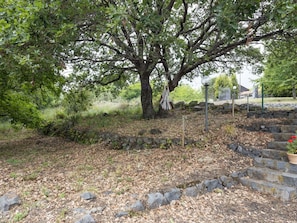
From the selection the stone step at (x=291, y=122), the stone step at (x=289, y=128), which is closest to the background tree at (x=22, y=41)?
the stone step at (x=289, y=128)

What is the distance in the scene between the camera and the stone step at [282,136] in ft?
16.1

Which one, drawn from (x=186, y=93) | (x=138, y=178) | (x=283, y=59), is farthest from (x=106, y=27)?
(x=186, y=93)

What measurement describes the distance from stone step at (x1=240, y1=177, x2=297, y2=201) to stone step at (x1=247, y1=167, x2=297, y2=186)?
101mm

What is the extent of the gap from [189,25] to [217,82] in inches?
716

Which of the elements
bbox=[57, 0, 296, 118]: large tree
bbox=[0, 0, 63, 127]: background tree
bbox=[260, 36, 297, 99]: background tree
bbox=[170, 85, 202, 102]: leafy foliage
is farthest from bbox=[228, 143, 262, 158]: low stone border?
bbox=[170, 85, 202, 102]: leafy foliage

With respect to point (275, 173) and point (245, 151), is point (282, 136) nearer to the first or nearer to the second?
point (245, 151)

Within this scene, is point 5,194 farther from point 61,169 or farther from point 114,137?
point 114,137

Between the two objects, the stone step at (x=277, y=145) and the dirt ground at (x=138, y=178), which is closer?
the dirt ground at (x=138, y=178)

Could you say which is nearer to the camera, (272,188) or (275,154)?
(272,188)

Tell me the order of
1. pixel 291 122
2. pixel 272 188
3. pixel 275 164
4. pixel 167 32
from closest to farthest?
pixel 272 188, pixel 275 164, pixel 167 32, pixel 291 122

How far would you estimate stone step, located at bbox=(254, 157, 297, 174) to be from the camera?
4023mm

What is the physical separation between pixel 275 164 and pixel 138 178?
2.47 meters

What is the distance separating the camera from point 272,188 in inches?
147

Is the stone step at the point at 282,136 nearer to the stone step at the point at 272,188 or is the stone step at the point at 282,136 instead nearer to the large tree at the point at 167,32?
the stone step at the point at 272,188
